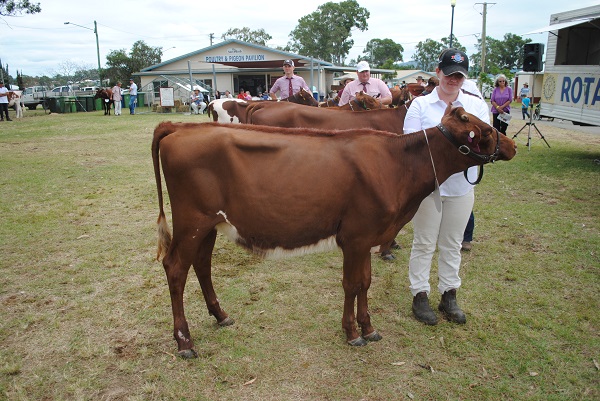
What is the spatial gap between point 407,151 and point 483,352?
5.83 feet

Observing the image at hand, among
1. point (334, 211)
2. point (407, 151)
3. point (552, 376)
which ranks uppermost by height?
point (407, 151)

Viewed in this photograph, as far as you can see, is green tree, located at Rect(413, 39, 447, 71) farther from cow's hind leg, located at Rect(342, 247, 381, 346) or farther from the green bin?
cow's hind leg, located at Rect(342, 247, 381, 346)

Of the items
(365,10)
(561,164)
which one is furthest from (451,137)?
(365,10)

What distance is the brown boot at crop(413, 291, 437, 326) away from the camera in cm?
405

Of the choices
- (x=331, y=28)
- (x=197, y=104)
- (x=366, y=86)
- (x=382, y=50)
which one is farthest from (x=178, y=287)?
(x=382, y=50)

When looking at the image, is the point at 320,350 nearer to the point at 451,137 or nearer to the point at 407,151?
the point at 407,151

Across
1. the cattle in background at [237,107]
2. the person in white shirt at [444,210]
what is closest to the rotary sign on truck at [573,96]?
the cattle in background at [237,107]

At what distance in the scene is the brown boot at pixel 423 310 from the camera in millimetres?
4046

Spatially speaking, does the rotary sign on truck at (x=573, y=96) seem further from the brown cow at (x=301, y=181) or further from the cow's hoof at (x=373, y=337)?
the cow's hoof at (x=373, y=337)

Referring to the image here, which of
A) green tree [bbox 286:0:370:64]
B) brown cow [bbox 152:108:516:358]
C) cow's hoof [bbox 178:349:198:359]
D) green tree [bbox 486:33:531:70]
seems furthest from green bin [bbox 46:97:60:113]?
green tree [bbox 486:33:531:70]

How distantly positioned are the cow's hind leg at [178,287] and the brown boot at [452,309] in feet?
7.66

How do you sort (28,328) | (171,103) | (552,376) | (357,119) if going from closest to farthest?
1. (552,376)
2. (28,328)
3. (357,119)
4. (171,103)

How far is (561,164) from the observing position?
10617 millimetres

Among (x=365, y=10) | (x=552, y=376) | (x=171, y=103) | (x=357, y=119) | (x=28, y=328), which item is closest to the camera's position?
(x=552, y=376)
